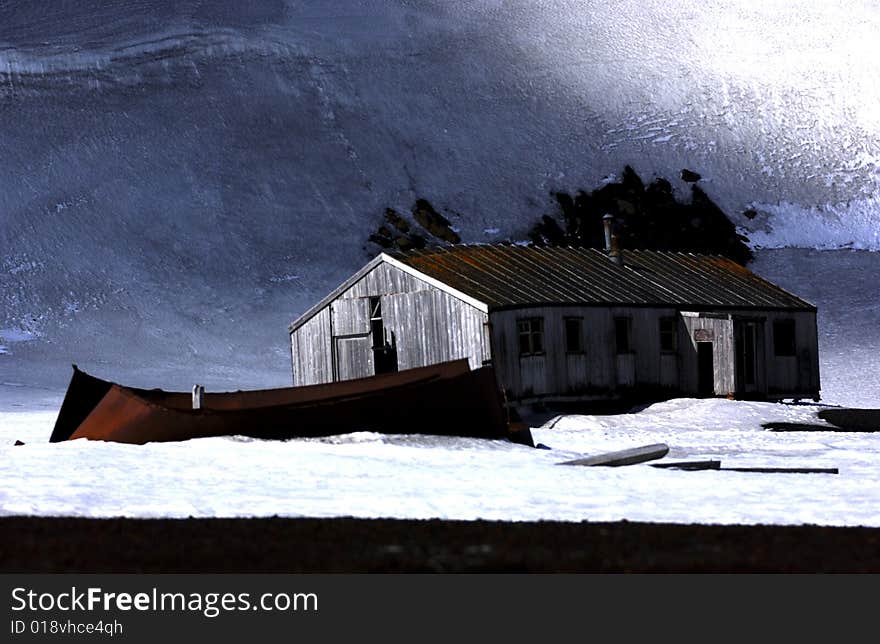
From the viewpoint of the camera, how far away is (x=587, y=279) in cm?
4200

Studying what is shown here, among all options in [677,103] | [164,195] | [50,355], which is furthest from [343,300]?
[677,103]

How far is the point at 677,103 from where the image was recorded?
404 feet

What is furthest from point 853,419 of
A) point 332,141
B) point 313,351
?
point 332,141

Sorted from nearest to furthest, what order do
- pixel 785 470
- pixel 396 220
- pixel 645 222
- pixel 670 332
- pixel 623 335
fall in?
1. pixel 785 470
2. pixel 623 335
3. pixel 670 332
4. pixel 396 220
5. pixel 645 222

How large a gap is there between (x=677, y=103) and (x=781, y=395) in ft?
269

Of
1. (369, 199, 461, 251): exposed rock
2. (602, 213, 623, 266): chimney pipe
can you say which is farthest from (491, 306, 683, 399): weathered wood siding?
(369, 199, 461, 251): exposed rock

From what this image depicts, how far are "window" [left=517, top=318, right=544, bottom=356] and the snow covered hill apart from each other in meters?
25.1

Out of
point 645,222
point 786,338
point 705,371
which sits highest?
point 645,222

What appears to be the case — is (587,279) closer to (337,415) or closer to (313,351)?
(313,351)

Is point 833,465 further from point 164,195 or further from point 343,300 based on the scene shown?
point 164,195

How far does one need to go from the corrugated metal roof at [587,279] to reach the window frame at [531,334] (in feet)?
1.49

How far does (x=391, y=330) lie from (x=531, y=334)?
424 centimetres

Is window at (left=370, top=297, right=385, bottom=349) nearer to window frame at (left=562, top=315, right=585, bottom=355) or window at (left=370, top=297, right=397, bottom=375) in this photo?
window at (left=370, top=297, right=397, bottom=375)

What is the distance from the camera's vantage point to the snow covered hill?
3204 inches
